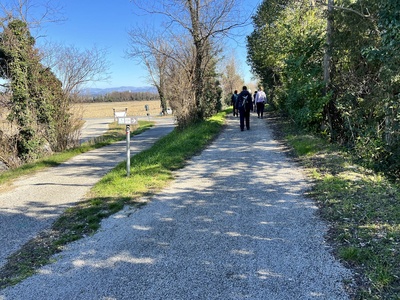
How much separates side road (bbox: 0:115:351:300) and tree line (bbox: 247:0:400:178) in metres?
2.67

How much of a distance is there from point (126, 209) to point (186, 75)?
11.1m

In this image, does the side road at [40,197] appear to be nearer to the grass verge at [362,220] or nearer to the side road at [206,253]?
the side road at [206,253]

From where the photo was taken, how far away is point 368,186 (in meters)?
4.98

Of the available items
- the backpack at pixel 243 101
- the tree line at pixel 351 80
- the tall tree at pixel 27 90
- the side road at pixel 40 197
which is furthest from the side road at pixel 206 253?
the tall tree at pixel 27 90

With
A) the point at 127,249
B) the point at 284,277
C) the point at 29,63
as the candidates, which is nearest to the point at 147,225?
the point at 127,249

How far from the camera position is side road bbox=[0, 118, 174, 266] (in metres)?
4.42

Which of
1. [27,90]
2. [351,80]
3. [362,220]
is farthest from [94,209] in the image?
[27,90]

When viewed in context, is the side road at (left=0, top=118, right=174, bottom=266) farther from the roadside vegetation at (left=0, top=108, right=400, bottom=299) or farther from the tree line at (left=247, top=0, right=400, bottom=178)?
the tree line at (left=247, top=0, right=400, bottom=178)

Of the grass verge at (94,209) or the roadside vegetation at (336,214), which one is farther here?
the grass verge at (94,209)

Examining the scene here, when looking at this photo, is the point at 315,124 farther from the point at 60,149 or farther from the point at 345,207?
the point at 60,149

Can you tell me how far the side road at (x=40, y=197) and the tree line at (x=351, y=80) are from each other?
5866mm

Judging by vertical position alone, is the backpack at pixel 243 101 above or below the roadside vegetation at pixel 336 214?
above

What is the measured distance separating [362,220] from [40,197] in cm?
573

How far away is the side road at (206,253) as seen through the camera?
2.78m
